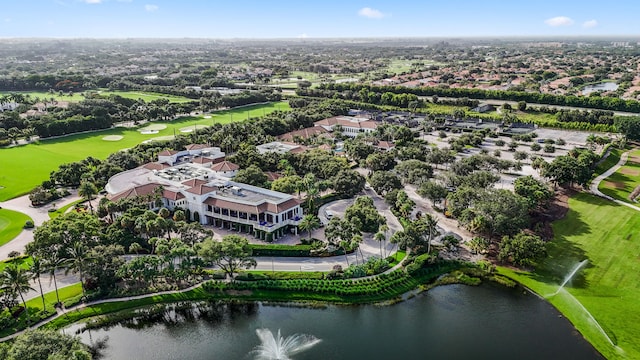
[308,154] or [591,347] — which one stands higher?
[308,154]

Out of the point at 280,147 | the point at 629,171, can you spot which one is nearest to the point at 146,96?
the point at 280,147

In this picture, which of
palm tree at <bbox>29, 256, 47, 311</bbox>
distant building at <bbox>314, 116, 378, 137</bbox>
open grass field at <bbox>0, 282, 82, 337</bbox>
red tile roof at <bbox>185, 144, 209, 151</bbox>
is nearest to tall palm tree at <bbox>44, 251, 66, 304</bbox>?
palm tree at <bbox>29, 256, 47, 311</bbox>

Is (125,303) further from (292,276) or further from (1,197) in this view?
(1,197)

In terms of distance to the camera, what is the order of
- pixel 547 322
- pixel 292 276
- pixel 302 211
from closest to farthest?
1. pixel 547 322
2. pixel 292 276
3. pixel 302 211

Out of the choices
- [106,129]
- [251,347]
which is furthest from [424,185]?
[106,129]

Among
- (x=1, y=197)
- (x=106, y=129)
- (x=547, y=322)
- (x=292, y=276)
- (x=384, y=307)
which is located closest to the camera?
(x=547, y=322)

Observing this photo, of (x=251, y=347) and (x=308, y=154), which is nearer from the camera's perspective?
(x=251, y=347)

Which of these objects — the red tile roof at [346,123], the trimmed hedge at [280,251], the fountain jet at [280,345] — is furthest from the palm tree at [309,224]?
the red tile roof at [346,123]
